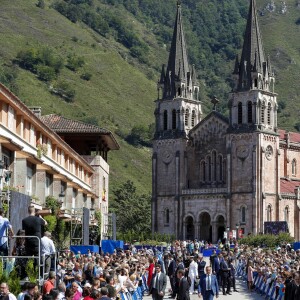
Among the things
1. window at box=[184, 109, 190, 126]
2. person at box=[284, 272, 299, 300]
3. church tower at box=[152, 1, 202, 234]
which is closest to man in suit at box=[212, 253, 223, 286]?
person at box=[284, 272, 299, 300]

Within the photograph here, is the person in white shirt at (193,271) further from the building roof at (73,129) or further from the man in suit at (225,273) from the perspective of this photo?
the building roof at (73,129)

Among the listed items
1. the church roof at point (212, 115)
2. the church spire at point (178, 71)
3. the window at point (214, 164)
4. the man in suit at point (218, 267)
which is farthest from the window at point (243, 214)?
the man in suit at point (218, 267)

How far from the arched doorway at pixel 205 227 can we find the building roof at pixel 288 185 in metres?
8.08

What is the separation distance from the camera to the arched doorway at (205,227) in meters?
107

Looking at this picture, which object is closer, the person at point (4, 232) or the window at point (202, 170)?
the person at point (4, 232)

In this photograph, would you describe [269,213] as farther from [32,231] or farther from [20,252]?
[32,231]

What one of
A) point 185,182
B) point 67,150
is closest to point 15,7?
point 185,182

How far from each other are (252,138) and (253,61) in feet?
25.4

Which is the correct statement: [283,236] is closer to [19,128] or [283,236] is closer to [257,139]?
[257,139]

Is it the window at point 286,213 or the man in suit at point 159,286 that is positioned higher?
the window at point 286,213

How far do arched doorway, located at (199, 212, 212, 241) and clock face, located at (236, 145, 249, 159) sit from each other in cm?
743

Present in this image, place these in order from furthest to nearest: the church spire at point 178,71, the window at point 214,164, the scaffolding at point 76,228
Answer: the church spire at point 178,71
the window at point 214,164
the scaffolding at point 76,228

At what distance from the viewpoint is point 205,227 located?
108 meters

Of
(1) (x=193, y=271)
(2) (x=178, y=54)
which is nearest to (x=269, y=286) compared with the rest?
(1) (x=193, y=271)
